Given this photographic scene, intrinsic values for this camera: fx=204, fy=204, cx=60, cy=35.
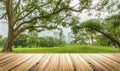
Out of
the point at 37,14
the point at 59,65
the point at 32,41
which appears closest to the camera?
the point at 59,65

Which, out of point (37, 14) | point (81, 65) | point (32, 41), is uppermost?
point (37, 14)

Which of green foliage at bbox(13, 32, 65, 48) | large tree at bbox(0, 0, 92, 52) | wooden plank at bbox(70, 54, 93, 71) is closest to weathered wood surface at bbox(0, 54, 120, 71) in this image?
wooden plank at bbox(70, 54, 93, 71)

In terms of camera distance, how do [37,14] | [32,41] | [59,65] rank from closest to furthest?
[59,65]
[37,14]
[32,41]

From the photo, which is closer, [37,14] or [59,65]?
[59,65]

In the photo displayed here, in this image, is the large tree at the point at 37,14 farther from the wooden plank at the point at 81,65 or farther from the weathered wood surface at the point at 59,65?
the wooden plank at the point at 81,65

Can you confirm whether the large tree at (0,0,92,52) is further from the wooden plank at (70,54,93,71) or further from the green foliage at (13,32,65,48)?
the wooden plank at (70,54,93,71)

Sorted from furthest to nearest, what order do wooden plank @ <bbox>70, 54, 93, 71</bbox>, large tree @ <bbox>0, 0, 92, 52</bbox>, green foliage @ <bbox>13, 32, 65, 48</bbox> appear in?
green foliage @ <bbox>13, 32, 65, 48</bbox> < large tree @ <bbox>0, 0, 92, 52</bbox> < wooden plank @ <bbox>70, 54, 93, 71</bbox>

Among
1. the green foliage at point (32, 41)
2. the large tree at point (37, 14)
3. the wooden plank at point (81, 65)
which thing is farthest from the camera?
the green foliage at point (32, 41)

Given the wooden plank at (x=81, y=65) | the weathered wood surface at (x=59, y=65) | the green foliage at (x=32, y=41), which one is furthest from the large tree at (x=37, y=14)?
the wooden plank at (x=81, y=65)

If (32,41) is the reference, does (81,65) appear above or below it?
below

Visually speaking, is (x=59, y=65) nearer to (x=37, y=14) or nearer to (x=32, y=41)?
(x=37, y=14)

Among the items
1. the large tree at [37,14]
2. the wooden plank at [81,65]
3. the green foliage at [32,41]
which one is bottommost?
the wooden plank at [81,65]

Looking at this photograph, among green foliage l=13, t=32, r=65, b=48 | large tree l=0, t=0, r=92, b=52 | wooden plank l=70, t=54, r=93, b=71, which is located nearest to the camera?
wooden plank l=70, t=54, r=93, b=71

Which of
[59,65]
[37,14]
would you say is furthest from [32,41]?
[59,65]
